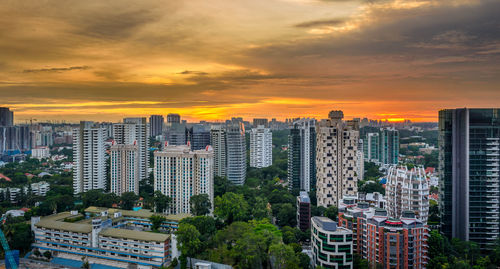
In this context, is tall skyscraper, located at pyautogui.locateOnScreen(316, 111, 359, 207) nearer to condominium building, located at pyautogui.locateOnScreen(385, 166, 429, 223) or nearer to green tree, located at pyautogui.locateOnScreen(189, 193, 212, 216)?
condominium building, located at pyautogui.locateOnScreen(385, 166, 429, 223)

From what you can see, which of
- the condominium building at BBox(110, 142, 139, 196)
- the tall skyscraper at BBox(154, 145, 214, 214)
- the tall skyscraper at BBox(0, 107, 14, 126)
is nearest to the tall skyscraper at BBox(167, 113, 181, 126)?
the condominium building at BBox(110, 142, 139, 196)

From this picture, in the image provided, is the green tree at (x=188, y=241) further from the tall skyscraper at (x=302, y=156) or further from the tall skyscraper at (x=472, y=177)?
the tall skyscraper at (x=302, y=156)

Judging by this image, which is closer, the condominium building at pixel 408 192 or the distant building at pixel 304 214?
the condominium building at pixel 408 192

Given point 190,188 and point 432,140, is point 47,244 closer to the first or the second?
point 190,188

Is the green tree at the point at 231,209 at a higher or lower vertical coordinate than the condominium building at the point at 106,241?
higher

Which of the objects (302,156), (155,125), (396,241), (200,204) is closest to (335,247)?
(396,241)

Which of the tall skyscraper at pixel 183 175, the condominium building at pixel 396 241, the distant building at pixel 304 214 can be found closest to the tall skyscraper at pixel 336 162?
the distant building at pixel 304 214

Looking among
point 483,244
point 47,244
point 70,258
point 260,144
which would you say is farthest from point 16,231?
point 260,144
